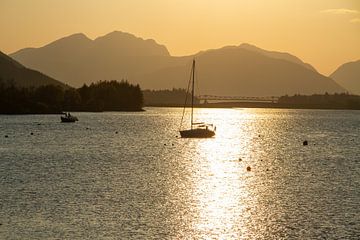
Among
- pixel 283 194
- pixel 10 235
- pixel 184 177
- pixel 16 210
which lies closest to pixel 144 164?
pixel 184 177

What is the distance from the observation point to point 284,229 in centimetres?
4912

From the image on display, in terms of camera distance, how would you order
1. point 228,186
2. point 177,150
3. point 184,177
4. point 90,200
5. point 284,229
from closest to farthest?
point 284,229 → point 90,200 → point 228,186 → point 184,177 → point 177,150

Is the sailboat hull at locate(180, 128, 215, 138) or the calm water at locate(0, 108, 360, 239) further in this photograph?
the sailboat hull at locate(180, 128, 215, 138)

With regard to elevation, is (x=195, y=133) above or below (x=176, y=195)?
above

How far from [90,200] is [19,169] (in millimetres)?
29578

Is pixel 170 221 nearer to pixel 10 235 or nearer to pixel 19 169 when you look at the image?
pixel 10 235

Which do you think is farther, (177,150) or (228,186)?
(177,150)

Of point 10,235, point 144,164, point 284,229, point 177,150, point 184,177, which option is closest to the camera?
point 10,235

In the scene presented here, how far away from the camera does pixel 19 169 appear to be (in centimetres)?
8619

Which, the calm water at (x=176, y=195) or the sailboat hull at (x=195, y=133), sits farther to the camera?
the sailboat hull at (x=195, y=133)

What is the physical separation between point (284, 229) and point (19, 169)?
4746 cm

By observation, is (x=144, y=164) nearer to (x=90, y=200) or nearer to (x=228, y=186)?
(x=228, y=186)

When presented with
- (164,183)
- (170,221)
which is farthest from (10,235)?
(164,183)

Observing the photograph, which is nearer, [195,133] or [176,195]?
[176,195]
